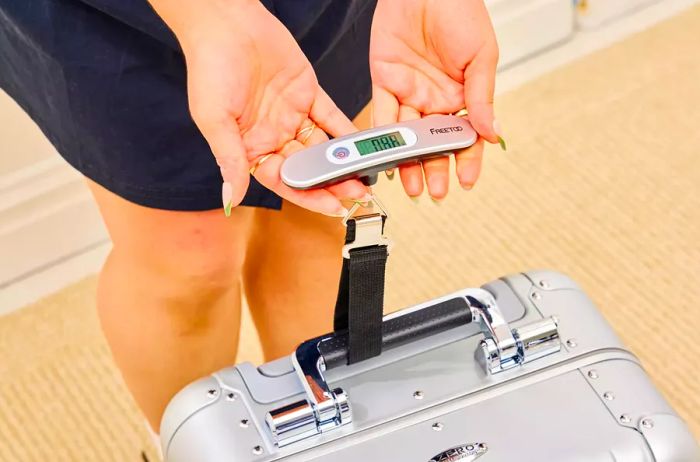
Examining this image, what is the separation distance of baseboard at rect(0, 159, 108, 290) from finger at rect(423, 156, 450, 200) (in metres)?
0.74

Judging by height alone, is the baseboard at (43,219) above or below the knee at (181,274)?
above

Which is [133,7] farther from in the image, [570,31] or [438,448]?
[570,31]

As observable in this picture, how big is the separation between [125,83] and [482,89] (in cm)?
26

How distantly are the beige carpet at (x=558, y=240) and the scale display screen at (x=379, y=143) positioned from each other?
621 mm

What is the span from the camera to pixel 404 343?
2.35 ft

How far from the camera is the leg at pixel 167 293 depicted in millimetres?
810

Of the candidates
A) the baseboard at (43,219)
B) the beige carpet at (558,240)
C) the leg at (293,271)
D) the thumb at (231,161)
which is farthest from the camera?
the baseboard at (43,219)

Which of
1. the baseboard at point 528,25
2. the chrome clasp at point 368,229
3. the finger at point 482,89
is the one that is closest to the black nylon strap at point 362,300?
the chrome clasp at point 368,229

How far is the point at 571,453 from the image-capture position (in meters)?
0.67

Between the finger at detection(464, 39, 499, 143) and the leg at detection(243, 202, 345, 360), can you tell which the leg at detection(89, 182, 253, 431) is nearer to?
the leg at detection(243, 202, 345, 360)

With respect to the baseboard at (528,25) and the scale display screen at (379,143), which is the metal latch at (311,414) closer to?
the scale display screen at (379,143)

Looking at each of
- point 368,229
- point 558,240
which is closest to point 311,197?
point 368,229

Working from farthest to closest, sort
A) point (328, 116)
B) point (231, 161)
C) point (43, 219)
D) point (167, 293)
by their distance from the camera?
point (43, 219) → point (167, 293) → point (328, 116) → point (231, 161)

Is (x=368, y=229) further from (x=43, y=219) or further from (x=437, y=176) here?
(x=43, y=219)
